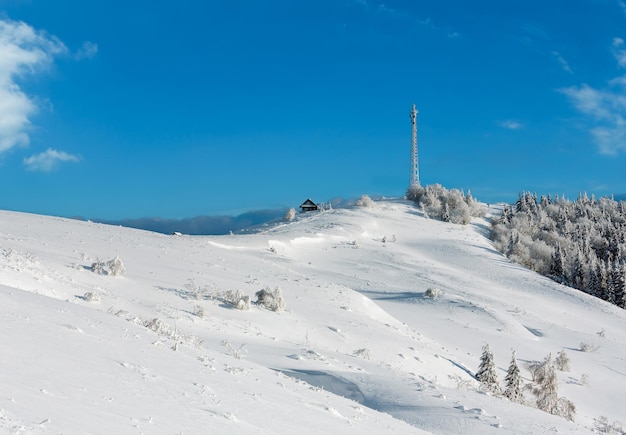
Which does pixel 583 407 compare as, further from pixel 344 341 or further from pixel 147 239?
pixel 147 239

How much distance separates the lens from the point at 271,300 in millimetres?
19781

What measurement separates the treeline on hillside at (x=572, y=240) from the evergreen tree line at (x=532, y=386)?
1712 inches

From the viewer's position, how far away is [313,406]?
904cm

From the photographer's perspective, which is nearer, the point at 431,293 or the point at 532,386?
the point at 532,386

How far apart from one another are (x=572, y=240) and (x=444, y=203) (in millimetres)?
20117

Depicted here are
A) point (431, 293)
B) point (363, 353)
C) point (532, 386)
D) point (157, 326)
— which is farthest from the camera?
point (431, 293)

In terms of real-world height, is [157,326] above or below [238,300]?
below

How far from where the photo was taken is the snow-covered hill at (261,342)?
6.54 meters

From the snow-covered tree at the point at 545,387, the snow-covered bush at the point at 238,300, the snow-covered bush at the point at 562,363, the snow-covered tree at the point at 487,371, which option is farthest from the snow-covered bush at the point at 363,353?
the snow-covered bush at the point at 562,363

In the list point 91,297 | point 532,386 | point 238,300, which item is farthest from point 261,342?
point 532,386

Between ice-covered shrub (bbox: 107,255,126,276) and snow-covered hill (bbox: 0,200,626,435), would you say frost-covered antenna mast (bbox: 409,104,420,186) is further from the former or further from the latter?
ice-covered shrub (bbox: 107,255,126,276)

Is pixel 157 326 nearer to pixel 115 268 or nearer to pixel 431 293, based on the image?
pixel 115 268

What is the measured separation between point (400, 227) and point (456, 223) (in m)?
12.5

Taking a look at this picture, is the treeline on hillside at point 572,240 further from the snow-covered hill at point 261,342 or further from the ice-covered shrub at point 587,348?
the ice-covered shrub at point 587,348
